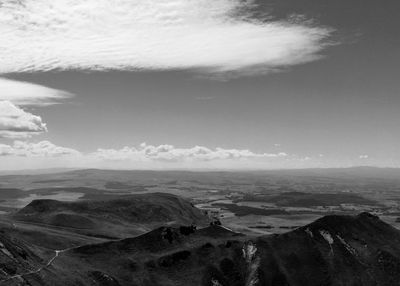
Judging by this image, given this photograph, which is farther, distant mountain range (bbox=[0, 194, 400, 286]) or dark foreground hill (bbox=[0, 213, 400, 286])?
dark foreground hill (bbox=[0, 213, 400, 286])

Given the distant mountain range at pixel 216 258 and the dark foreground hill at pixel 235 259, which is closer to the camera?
the distant mountain range at pixel 216 258

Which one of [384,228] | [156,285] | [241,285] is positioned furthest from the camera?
[384,228]

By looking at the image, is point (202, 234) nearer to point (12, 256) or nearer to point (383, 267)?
point (383, 267)

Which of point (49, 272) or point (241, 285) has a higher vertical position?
point (49, 272)

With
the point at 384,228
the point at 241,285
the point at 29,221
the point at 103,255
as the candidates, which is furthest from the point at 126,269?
the point at 384,228

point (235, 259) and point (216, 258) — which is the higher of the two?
point (216, 258)

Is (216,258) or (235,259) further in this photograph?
(235,259)

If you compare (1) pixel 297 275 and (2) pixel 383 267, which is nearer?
(1) pixel 297 275

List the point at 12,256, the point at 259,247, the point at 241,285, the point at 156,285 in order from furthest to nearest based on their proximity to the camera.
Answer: the point at 259,247 < the point at 241,285 < the point at 156,285 < the point at 12,256
